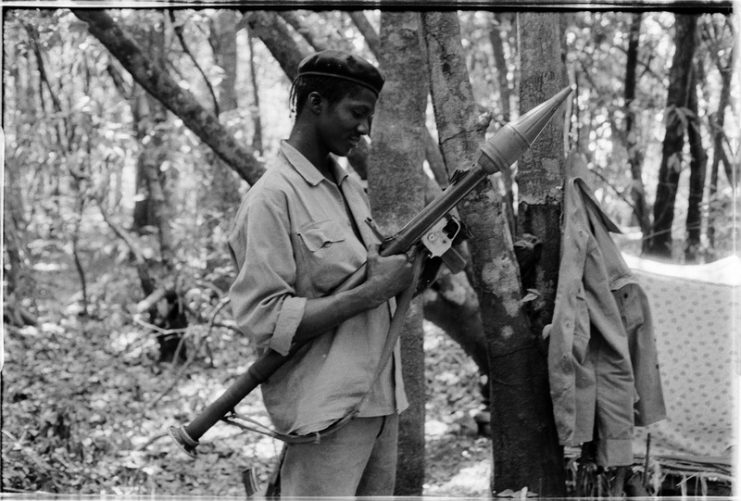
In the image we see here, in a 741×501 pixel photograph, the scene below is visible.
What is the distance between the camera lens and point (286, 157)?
87.1 inches

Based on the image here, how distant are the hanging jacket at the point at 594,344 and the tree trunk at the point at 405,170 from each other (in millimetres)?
785

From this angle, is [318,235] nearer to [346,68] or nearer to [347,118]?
[347,118]

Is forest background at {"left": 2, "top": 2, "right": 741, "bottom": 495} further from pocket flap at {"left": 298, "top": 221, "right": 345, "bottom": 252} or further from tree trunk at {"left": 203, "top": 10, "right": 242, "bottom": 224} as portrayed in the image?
pocket flap at {"left": 298, "top": 221, "right": 345, "bottom": 252}

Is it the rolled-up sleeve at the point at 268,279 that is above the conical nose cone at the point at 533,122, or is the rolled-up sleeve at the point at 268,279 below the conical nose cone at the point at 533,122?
below

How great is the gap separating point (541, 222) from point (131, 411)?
11.5ft

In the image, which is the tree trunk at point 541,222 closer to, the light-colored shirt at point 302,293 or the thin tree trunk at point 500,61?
the light-colored shirt at point 302,293

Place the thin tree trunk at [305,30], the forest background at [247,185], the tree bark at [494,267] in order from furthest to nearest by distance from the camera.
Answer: the thin tree trunk at [305,30] → the forest background at [247,185] → the tree bark at [494,267]

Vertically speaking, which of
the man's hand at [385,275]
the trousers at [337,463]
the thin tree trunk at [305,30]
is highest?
the thin tree trunk at [305,30]

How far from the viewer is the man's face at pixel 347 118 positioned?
7.12 ft

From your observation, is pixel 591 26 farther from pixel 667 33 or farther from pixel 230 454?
pixel 230 454

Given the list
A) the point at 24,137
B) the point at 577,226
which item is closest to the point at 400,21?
the point at 577,226

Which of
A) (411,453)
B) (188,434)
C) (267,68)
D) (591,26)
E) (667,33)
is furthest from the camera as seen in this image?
(267,68)

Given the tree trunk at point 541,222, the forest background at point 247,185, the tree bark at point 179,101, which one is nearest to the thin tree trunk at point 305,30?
the forest background at point 247,185

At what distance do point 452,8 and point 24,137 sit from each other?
529 cm
